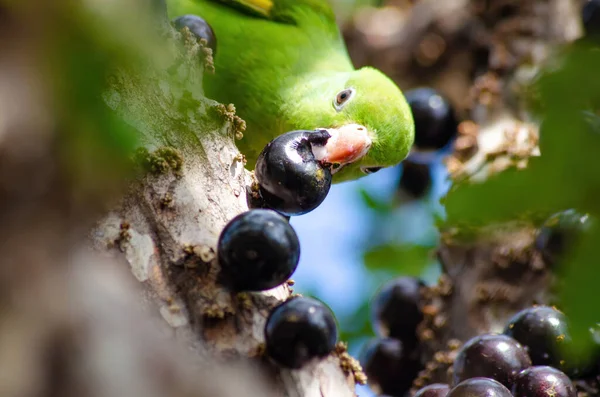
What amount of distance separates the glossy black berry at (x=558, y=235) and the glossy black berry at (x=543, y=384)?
466 mm

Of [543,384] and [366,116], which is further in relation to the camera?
[366,116]

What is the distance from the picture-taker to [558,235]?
3232mm

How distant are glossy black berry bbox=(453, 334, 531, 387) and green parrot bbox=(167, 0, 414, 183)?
1.22 meters

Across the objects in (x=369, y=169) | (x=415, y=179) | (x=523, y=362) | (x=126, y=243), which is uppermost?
(x=126, y=243)

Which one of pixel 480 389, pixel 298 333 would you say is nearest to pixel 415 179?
pixel 480 389

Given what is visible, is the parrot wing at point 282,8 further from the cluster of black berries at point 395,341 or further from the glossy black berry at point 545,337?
the glossy black berry at point 545,337

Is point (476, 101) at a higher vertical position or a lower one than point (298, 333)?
lower

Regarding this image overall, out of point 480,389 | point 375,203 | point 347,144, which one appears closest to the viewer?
point 480,389

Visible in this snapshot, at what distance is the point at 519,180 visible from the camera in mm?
2084

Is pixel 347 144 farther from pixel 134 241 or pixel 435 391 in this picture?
pixel 134 241

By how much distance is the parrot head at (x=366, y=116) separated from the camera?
4.07 meters

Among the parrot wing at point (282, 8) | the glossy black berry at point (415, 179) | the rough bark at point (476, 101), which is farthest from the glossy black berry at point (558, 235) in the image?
the parrot wing at point (282, 8)

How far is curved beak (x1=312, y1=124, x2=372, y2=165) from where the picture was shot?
347 cm

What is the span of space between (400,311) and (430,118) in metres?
1.30
